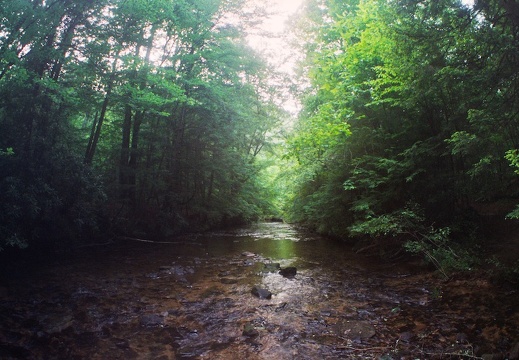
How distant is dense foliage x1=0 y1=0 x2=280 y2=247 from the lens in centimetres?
895

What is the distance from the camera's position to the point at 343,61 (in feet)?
36.3

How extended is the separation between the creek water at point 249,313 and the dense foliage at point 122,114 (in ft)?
8.04

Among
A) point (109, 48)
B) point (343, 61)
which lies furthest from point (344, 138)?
point (109, 48)

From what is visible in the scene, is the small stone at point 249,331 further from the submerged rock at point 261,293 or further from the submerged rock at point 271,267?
the submerged rock at point 271,267

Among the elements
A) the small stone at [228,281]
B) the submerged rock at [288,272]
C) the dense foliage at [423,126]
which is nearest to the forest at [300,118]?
the dense foliage at [423,126]

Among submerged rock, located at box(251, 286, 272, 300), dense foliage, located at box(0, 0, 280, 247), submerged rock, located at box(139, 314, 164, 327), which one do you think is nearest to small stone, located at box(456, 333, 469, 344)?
submerged rock, located at box(251, 286, 272, 300)

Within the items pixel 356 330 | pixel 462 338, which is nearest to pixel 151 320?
pixel 356 330

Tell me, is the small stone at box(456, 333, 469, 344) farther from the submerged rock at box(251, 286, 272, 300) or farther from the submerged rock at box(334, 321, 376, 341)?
the submerged rock at box(251, 286, 272, 300)

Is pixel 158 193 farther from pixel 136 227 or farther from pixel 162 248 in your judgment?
pixel 162 248

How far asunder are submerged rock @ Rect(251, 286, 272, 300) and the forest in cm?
365

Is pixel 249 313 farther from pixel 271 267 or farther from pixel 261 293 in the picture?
pixel 271 267

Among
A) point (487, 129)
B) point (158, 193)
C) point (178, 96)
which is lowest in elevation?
point (158, 193)

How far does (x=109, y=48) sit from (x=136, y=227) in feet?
27.1

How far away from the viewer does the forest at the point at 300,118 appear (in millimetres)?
6309
